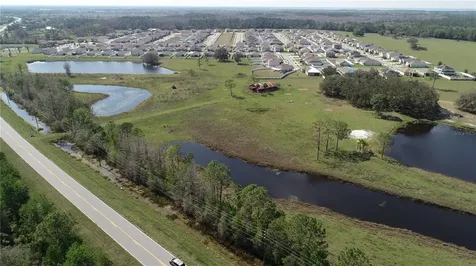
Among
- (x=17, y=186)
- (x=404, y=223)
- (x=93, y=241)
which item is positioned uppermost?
(x=17, y=186)

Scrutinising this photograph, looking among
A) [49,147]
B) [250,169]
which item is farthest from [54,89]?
[250,169]

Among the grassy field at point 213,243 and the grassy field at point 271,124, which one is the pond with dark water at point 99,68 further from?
the grassy field at point 213,243

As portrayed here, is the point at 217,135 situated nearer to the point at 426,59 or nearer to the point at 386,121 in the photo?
the point at 386,121

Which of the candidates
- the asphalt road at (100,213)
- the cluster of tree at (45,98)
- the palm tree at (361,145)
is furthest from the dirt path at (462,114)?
the cluster of tree at (45,98)

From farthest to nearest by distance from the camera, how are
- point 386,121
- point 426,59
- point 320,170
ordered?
1. point 426,59
2. point 386,121
3. point 320,170

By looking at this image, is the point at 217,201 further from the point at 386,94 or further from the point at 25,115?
the point at 25,115

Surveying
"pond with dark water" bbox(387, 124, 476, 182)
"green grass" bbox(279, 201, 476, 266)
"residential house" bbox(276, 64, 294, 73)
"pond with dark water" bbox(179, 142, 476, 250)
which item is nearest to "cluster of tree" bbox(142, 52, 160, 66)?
"residential house" bbox(276, 64, 294, 73)
